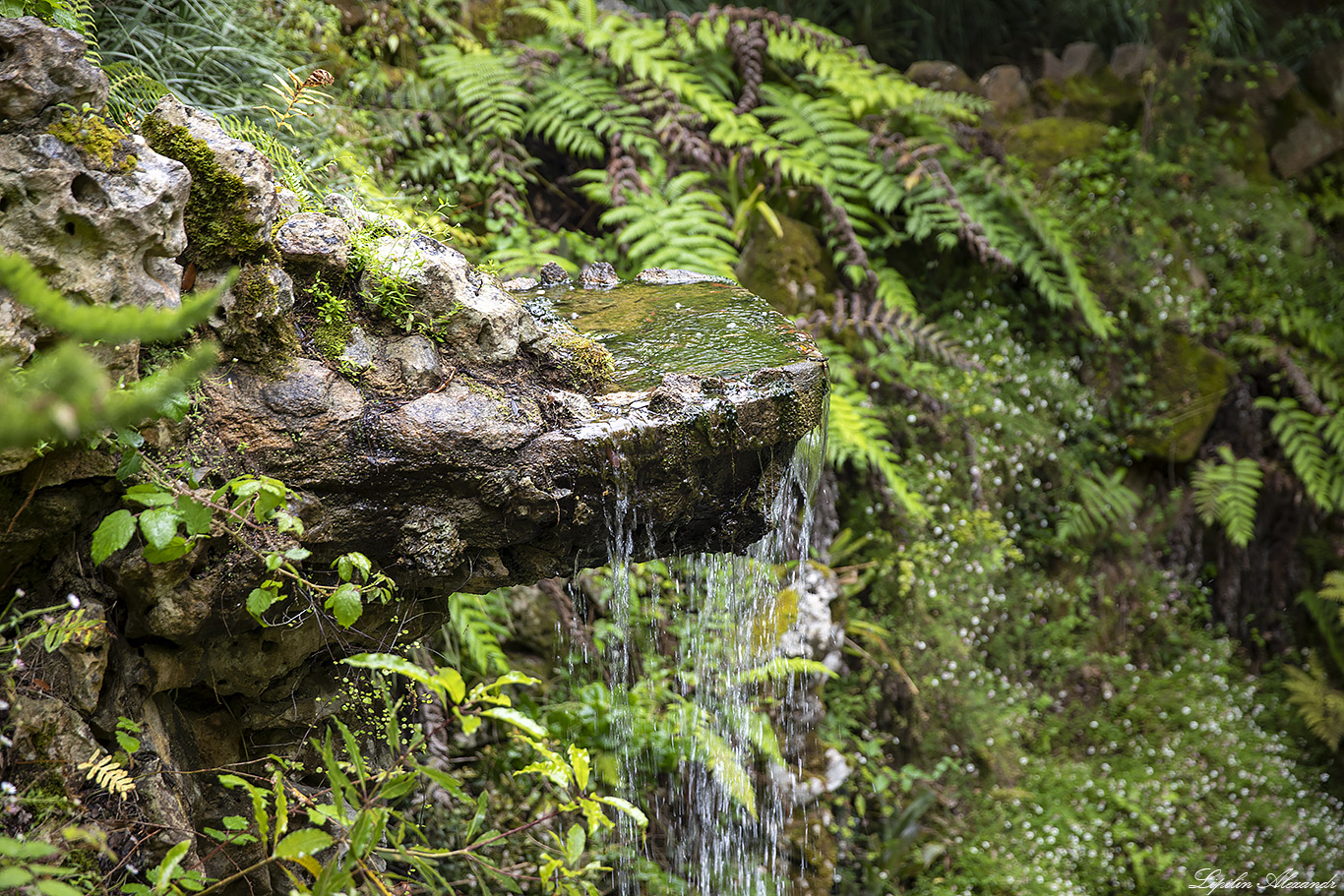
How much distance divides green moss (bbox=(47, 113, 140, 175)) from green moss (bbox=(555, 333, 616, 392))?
3.02ft

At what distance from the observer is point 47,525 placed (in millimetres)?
1556

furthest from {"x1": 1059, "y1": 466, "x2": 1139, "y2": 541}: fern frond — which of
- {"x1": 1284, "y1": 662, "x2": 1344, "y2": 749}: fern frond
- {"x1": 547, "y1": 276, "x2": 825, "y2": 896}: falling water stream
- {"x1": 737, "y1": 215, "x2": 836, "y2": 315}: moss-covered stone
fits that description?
{"x1": 547, "y1": 276, "x2": 825, "y2": 896}: falling water stream

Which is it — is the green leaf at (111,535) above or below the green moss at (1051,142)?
below

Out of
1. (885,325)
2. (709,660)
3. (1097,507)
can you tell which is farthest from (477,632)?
(1097,507)

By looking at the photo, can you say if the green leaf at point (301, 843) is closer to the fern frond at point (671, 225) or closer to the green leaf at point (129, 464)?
the green leaf at point (129, 464)

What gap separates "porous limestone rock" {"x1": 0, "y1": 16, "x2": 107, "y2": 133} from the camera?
4.67ft

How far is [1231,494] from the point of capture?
467 centimetres

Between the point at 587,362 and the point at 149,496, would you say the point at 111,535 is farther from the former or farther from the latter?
the point at 587,362

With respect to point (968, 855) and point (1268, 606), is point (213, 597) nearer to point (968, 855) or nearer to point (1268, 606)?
point (968, 855)

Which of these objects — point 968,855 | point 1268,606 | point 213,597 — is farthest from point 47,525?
point 1268,606

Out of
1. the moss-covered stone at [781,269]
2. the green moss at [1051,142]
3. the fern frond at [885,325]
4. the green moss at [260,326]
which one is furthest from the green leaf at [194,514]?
the green moss at [1051,142]

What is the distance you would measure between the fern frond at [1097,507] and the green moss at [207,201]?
4.26 m

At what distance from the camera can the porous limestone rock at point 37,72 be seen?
1.42 meters

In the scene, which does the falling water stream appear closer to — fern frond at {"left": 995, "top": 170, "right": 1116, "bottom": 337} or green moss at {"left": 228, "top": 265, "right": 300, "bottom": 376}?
green moss at {"left": 228, "top": 265, "right": 300, "bottom": 376}
